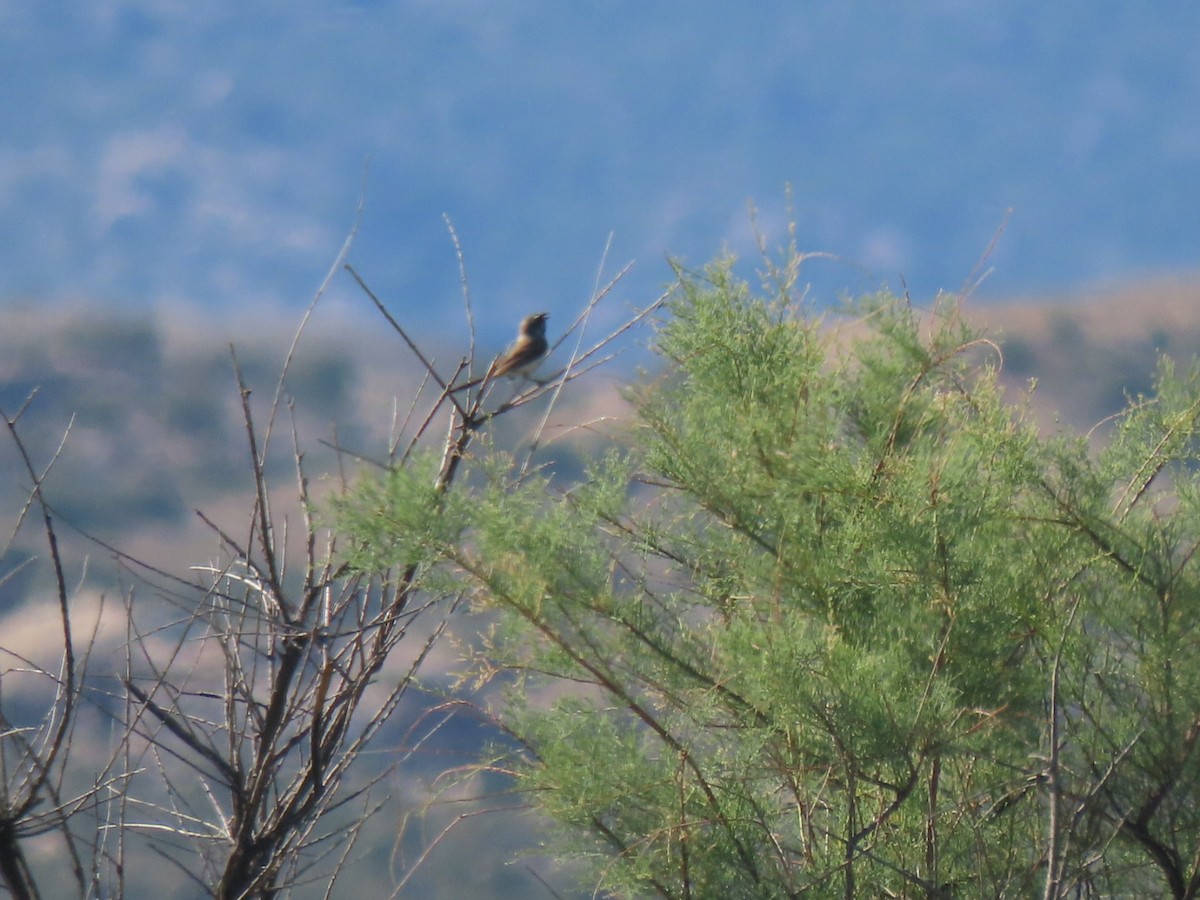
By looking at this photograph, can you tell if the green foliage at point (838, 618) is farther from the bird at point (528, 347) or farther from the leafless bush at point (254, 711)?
the bird at point (528, 347)

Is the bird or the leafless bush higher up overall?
the bird

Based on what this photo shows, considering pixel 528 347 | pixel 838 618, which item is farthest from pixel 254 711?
pixel 528 347

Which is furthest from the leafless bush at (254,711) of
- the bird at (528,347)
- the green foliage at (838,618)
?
the bird at (528,347)

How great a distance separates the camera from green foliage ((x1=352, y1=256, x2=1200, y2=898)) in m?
2.19

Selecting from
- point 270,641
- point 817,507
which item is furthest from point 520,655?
point 817,507

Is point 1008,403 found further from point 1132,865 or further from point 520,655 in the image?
point 520,655

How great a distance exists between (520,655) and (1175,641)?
1267 mm

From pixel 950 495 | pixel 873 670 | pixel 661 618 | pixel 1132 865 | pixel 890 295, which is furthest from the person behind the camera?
pixel 890 295

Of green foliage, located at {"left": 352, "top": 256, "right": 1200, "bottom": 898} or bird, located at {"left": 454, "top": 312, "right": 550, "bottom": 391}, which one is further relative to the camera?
bird, located at {"left": 454, "top": 312, "right": 550, "bottom": 391}

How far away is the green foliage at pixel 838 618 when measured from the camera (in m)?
2.19

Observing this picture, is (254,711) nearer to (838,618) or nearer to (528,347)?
(838,618)

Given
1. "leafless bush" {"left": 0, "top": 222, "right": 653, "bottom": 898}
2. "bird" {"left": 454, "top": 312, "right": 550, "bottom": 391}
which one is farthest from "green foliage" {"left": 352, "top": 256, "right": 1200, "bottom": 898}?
"bird" {"left": 454, "top": 312, "right": 550, "bottom": 391}

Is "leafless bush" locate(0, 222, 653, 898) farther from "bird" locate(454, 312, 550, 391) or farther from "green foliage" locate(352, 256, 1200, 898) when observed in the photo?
"bird" locate(454, 312, 550, 391)

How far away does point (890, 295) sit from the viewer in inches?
107
